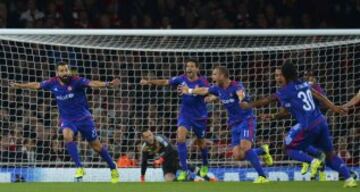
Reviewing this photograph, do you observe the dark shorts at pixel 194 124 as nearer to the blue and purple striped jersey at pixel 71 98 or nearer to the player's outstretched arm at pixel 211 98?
the player's outstretched arm at pixel 211 98

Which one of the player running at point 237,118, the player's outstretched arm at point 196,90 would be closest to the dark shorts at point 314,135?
the player running at point 237,118

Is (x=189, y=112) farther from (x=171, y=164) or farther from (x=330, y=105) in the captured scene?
(x=330, y=105)

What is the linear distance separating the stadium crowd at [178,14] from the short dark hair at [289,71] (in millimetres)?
8013

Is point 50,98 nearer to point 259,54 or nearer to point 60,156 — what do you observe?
point 60,156

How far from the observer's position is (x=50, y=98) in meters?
18.8

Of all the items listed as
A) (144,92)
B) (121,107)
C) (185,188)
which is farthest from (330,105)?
(144,92)

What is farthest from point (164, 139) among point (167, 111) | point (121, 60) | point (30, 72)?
point (30, 72)

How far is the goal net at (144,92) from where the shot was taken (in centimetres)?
1848

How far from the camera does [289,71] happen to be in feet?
43.5

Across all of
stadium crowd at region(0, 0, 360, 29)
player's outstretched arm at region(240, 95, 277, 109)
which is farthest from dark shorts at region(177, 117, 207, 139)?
stadium crowd at region(0, 0, 360, 29)

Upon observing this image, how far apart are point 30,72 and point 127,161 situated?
2.68m

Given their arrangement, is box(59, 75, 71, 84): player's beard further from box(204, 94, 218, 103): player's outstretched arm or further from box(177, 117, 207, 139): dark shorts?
box(204, 94, 218, 103): player's outstretched arm

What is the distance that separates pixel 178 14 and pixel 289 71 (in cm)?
872

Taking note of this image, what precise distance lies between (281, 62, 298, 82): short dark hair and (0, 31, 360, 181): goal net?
475 centimetres
